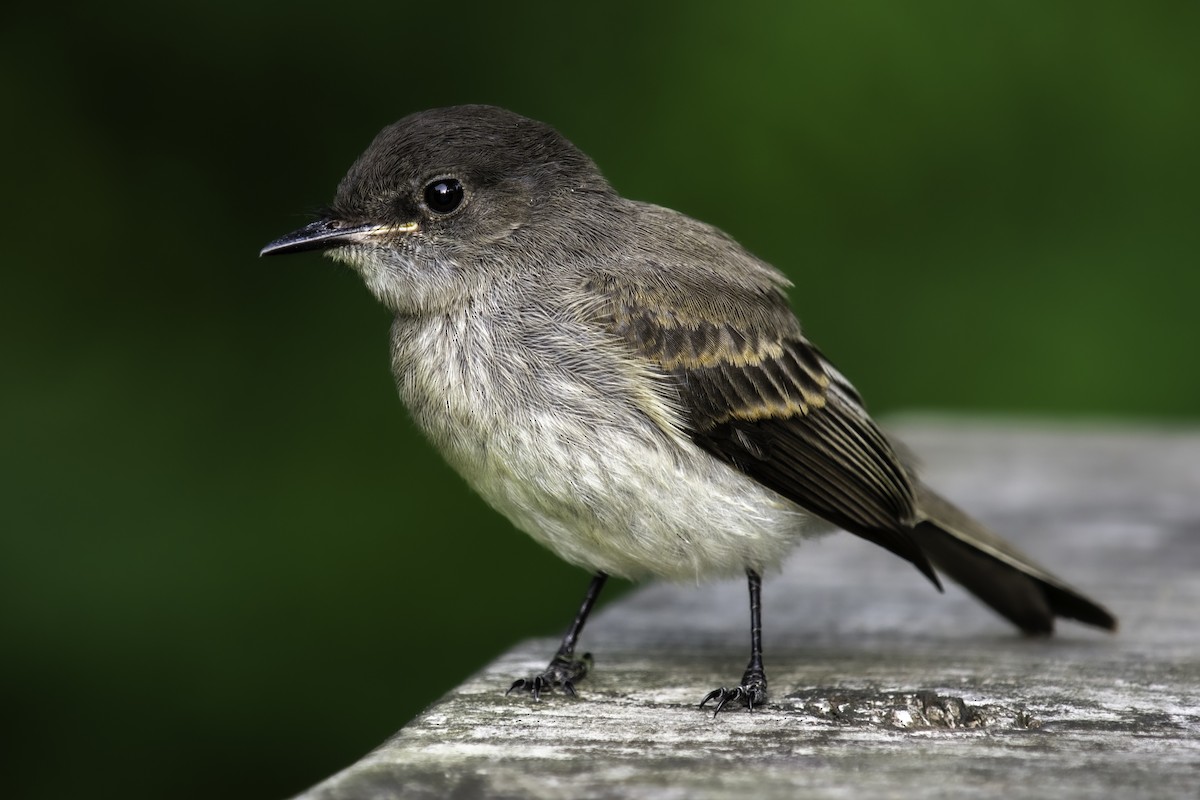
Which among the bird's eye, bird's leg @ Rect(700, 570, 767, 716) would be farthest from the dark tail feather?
the bird's eye

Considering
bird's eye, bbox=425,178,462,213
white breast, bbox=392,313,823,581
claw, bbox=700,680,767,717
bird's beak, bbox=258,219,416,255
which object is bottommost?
claw, bbox=700,680,767,717

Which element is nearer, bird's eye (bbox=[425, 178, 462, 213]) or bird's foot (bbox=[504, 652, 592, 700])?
bird's foot (bbox=[504, 652, 592, 700])

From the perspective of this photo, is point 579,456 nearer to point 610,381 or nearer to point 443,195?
point 610,381

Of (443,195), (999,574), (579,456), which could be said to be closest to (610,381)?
(579,456)

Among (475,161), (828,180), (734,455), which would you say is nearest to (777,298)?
(734,455)

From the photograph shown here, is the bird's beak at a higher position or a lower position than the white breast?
higher

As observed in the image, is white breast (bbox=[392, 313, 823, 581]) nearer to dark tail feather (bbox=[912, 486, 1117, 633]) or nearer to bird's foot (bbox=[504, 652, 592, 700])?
bird's foot (bbox=[504, 652, 592, 700])

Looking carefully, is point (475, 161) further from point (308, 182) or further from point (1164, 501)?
point (1164, 501)
